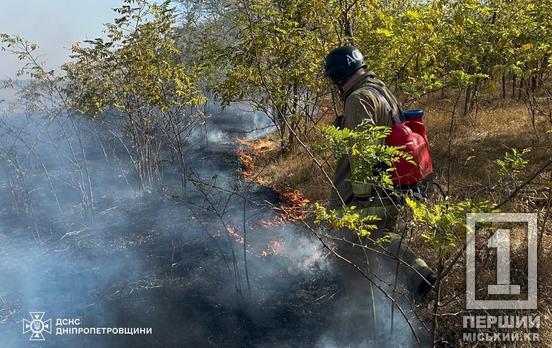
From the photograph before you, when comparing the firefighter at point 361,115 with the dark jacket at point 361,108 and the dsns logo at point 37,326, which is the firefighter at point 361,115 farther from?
the dsns logo at point 37,326

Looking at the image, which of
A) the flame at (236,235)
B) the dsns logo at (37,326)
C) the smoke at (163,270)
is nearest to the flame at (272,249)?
the smoke at (163,270)

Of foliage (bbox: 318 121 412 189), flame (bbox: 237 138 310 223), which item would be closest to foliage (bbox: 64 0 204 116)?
flame (bbox: 237 138 310 223)

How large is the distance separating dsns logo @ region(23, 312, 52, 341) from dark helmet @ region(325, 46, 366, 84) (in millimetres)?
3527

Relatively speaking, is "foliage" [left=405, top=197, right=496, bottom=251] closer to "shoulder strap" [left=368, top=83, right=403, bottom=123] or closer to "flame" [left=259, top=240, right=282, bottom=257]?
"shoulder strap" [left=368, top=83, right=403, bottom=123]

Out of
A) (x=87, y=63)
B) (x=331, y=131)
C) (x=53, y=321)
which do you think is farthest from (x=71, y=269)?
(x=331, y=131)

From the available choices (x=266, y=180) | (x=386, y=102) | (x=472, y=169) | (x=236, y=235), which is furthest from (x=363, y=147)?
(x=266, y=180)

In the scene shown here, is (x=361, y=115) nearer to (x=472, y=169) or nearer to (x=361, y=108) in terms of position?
(x=361, y=108)

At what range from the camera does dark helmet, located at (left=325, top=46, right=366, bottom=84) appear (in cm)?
307

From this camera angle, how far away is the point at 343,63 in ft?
10.1

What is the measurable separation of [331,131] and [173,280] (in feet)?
11.3

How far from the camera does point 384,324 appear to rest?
3539 mm

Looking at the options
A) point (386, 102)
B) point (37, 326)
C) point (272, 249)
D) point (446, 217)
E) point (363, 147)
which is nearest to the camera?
point (446, 217)

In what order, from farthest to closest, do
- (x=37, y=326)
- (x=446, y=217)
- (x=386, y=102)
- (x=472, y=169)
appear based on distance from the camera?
1. (x=472, y=169)
2. (x=37, y=326)
3. (x=386, y=102)
4. (x=446, y=217)

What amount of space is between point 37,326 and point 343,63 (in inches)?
148
